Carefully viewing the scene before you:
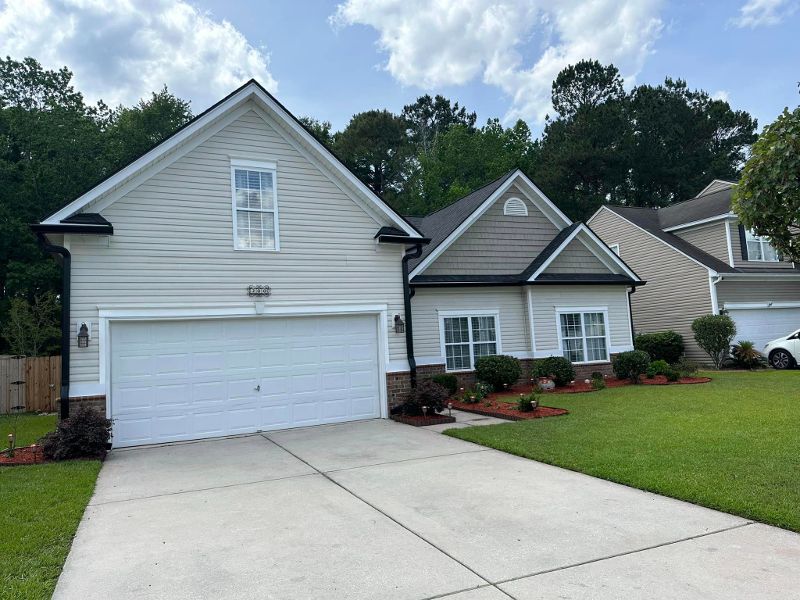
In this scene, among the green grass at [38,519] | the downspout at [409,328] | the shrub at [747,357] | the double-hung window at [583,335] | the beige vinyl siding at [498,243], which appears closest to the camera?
the green grass at [38,519]

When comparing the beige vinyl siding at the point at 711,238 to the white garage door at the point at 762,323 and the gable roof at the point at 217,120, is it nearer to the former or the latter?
the white garage door at the point at 762,323

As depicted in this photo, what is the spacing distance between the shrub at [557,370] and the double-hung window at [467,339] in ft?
4.48

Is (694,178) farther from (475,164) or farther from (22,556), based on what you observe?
(22,556)

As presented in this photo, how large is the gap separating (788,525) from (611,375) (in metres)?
12.7

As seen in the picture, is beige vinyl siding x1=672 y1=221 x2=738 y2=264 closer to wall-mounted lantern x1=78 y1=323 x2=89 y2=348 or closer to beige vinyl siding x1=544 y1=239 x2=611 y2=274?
beige vinyl siding x1=544 y1=239 x2=611 y2=274

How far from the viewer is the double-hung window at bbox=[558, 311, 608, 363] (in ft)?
54.1

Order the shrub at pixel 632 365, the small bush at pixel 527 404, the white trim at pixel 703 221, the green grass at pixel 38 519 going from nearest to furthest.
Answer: the green grass at pixel 38 519, the small bush at pixel 527 404, the shrub at pixel 632 365, the white trim at pixel 703 221

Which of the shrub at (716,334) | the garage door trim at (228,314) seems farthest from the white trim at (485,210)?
the shrub at (716,334)

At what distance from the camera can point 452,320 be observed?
50.6 ft

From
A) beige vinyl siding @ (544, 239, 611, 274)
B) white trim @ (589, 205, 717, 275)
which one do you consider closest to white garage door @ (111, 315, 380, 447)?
beige vinyl siding @ (544, 239, 611, 274)

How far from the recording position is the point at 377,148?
4406 centimetres

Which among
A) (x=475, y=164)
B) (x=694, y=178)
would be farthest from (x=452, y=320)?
(x=694, y=178)

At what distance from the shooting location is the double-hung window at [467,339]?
1531 cm

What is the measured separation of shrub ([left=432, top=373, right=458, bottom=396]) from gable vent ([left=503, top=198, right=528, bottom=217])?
588 cm
